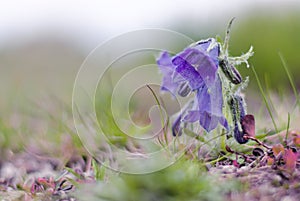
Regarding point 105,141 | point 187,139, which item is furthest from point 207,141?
point 105,141

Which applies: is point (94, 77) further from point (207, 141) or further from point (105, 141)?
point (207, 141)

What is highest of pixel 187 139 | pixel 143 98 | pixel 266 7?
pixel 266 7

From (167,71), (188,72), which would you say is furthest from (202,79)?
(167,71)

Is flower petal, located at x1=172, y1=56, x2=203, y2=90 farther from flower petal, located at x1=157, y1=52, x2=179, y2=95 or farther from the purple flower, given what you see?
flower petal, located at x1=157, y1=52, x2=179, y2=95

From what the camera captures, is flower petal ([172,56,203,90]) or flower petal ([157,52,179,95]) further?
flower petal ([157,52,179,95])

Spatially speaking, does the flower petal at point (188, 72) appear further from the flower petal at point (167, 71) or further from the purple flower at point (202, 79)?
the flower petal at point (167, 71)

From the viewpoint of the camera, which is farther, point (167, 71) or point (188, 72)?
point (167, 71)

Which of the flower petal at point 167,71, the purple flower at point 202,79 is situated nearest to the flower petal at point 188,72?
the purple flower at point 202,79

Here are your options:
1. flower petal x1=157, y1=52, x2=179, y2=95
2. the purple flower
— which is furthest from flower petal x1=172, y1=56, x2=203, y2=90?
flower petal x1=157, y1=52, x2=179, y2=95

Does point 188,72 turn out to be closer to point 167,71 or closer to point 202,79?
point 202,79
